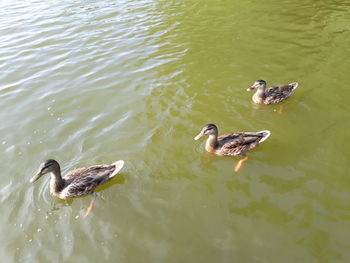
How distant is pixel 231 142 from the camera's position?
7.28m

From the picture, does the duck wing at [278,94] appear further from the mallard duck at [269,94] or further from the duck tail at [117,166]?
the duck tail at [117,166]

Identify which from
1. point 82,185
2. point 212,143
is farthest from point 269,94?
point 82,185

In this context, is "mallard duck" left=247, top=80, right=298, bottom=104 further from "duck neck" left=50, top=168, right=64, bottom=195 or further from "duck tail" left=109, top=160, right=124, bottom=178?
"duck neck" left=50, top=168, right=64, bottom=195

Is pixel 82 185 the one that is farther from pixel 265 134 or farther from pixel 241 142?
pixel 265 134

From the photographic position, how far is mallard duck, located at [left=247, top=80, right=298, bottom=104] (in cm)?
872

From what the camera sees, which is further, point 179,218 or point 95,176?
point 95,176

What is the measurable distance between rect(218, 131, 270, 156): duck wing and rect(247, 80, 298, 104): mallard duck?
5.23 ft

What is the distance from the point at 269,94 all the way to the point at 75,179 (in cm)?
550

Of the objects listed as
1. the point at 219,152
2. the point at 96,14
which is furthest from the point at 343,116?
the point at 96,14

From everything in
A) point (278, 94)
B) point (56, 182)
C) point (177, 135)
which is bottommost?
point (177, 135)

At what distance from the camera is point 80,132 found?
8.25m

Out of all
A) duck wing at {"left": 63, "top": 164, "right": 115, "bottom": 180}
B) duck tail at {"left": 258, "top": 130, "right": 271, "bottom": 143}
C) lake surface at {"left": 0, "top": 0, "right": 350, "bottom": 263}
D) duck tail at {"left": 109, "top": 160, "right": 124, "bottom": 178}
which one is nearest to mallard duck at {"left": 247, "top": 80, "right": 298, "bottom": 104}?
lake surface at {"left": 0, "top": 0, "right": 350, "bottom": 263}

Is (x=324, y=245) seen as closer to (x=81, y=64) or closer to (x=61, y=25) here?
(x=81, y=64)

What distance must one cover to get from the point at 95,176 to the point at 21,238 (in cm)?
171
